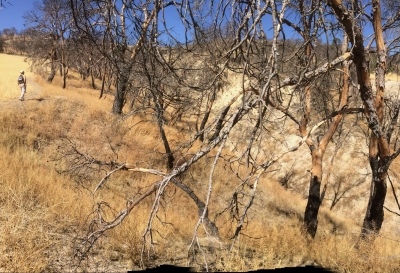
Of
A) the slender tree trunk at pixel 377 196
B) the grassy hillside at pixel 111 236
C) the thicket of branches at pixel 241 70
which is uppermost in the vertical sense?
the thicket of branches at pixel 241 70

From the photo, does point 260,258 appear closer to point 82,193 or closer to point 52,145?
point 82,193

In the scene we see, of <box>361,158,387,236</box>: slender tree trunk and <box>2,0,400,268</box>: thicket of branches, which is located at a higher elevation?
<box>2,0,400,268</box>: thicket of branches

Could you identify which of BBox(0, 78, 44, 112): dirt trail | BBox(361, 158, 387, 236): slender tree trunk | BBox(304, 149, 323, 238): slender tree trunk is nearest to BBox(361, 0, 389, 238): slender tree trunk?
BBox(361, 158, 387, 236): slender tree trunk

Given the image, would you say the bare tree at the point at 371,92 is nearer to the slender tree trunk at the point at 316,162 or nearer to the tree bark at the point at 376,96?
the tree bark at the point at 376,96

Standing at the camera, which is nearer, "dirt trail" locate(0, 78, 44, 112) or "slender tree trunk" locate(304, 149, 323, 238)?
"slender tree trunk" locate(304, 149, 323, 238)

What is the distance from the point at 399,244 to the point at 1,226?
799 centimetres

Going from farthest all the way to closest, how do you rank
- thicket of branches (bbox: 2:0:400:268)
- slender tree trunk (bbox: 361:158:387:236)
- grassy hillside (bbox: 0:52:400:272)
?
slender tree trunk (bbox: 361:158:387:236)
grassy hillside (bbox: 0:52:400:272)
thicket of branches (bbox: 2:0:400:268)

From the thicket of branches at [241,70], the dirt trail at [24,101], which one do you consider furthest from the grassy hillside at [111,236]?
the dirt trail at [24,101]

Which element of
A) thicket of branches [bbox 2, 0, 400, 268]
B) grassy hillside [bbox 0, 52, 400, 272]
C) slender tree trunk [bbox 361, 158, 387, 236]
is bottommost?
grassy hillside [bbox 0, 52, 400, 272]

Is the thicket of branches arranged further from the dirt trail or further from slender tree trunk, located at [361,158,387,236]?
the dirt trail

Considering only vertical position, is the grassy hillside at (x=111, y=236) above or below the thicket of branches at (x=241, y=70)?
below

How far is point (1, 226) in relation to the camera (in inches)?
168

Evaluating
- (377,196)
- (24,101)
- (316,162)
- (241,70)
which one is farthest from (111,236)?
(24,101)

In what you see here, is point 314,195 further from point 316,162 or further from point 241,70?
point 241,70
